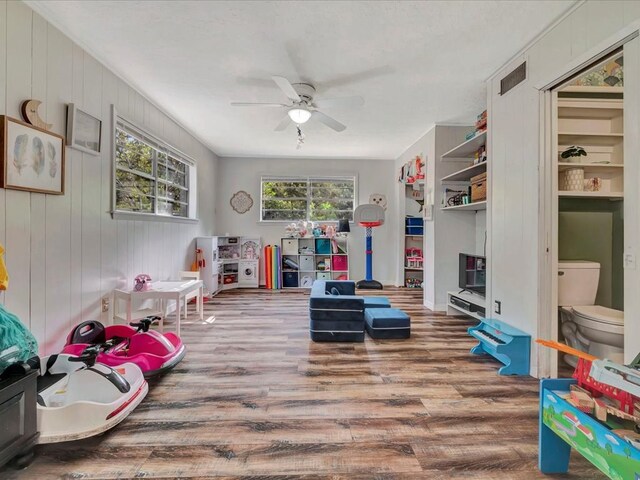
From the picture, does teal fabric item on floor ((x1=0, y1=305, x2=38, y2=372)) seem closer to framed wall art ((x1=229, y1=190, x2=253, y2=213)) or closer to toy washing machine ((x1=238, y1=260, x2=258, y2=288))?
toy washing machine ((x1=238, y1=260, x2=258, y2=288))

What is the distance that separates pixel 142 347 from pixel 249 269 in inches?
149

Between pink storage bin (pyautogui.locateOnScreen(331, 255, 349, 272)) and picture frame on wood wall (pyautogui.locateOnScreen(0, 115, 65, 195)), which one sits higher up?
picture frame on wood wall (pyautogui.locateOnScreen(0, 115, 65, 195))

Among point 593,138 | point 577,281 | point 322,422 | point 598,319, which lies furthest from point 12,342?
point 593,138

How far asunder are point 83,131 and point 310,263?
4296 mm

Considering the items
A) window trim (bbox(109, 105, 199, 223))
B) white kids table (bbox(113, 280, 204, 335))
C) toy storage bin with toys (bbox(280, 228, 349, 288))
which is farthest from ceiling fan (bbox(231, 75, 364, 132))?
toy storage bin with toys (bbox(280, 228, 349, 288))

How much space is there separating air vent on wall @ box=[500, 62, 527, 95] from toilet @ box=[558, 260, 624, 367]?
1.62m

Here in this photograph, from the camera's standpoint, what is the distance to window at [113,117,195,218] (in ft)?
10.2

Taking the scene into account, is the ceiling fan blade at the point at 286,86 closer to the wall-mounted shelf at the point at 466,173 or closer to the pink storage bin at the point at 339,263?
the wall-mounted shelf at the point at 466,173

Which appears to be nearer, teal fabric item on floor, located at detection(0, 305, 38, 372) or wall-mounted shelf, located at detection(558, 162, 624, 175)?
teal fabric item on floor, located at detection(0, 305, 38, 372)

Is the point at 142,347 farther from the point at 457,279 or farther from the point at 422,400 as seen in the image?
the point at 457,279

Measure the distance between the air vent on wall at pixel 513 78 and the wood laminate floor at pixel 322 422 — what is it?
246 cm

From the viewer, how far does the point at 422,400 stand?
1.97m

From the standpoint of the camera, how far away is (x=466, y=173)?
12.1 feet

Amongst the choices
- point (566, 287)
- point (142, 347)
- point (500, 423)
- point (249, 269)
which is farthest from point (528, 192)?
point (249, 269)
